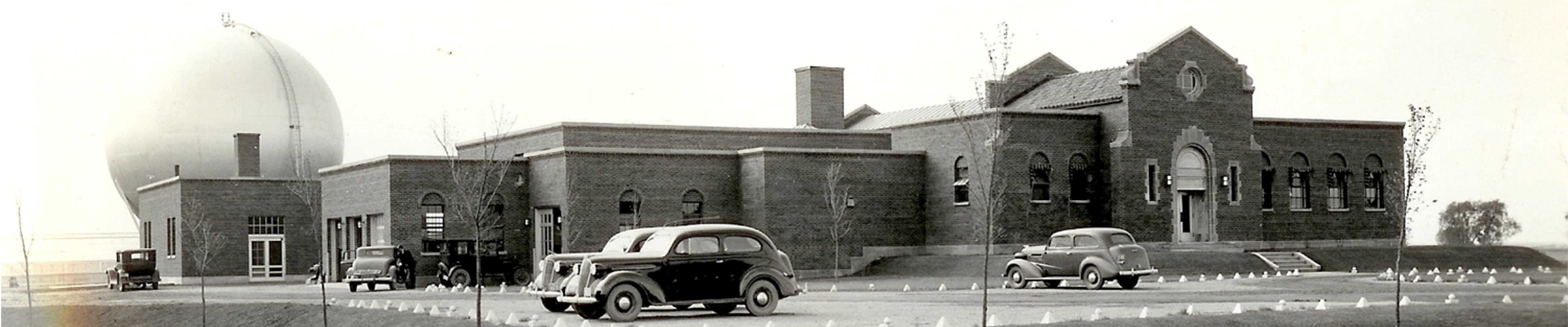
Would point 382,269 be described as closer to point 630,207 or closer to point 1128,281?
point 630,207

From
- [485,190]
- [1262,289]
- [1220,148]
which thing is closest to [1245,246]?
[1220,148]

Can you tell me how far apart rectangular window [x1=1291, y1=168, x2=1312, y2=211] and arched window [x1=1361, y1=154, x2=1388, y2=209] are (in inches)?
87.9

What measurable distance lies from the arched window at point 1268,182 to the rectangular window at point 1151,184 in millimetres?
4861

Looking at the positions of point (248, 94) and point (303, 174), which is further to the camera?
point (248, 94)

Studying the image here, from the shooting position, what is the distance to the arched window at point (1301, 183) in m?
50.7

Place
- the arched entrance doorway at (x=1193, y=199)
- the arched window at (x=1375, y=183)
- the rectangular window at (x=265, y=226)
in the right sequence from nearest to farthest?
the arched entrance doorway at (x=1193, y=199) < the arched window at (x=1375, y=183) < the rectangular window at (x=265, y=226)

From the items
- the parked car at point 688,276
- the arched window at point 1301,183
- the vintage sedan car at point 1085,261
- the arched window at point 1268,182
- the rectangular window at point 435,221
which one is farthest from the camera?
the arched window at point 1301,183

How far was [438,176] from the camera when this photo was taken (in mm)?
45219

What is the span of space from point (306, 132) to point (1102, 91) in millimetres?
26452

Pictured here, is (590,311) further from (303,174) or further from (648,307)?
(303,174)

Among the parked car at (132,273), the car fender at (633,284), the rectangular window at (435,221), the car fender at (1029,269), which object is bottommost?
the parked car at (132,273)

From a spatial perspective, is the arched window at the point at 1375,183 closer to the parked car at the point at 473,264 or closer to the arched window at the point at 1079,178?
the arched window at the point at 1079,178

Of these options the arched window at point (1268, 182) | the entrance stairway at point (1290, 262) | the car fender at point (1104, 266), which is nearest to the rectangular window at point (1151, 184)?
the entrance stairway at point (1290, 262)

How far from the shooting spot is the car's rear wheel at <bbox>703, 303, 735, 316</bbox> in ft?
81.8
